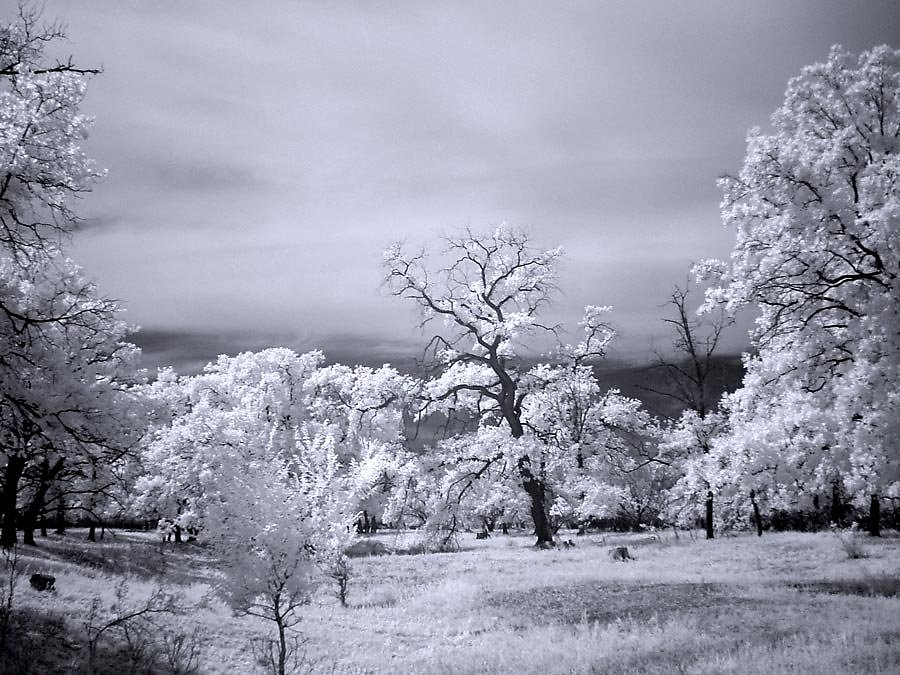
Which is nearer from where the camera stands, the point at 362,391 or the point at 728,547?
the point at 728,547

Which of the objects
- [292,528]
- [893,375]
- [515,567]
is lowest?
[515,567]

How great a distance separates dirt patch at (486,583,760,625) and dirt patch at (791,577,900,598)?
1.94 metres

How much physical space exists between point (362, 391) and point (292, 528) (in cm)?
1465

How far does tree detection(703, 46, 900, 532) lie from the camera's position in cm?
916

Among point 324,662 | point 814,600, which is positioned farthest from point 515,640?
point 814,600

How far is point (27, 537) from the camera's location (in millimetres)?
24375

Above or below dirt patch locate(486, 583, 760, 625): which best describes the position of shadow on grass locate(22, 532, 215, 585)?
below

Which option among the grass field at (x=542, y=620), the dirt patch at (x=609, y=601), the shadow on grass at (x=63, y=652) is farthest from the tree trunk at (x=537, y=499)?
the shadow on grass at (x=63, y=652)

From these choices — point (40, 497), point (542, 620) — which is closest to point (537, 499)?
point (542, 620)

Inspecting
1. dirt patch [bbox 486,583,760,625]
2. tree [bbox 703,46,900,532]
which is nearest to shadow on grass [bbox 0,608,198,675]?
dirt patch [bbox 486,583,760,625]

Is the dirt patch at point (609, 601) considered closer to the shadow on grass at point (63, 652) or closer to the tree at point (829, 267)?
the tree at point (829, 267)

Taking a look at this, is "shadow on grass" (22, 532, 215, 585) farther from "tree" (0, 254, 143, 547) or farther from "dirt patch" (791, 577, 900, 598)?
"dirt patch" (791, 577, 900, 598)

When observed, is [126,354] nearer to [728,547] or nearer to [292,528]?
[292,528]

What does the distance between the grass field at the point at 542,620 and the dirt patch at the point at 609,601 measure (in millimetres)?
51
